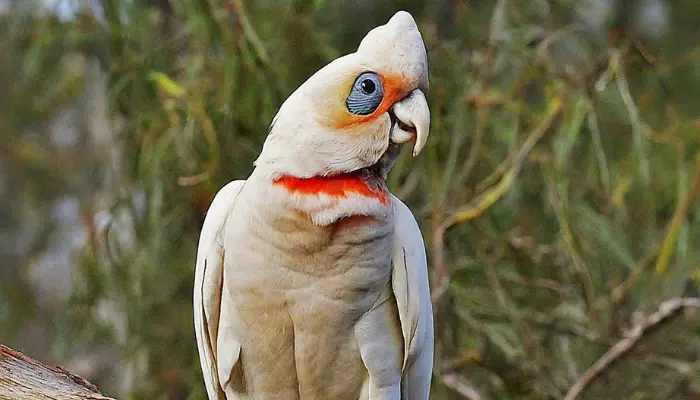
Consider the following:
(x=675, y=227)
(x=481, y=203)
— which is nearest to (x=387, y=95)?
(x=481, y=203)

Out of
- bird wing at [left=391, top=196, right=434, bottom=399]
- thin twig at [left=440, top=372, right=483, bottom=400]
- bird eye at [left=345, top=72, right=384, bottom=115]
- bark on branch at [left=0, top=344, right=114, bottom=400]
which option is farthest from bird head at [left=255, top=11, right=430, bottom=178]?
thin twig at [left=440, top=372, right=483, bottom=400]

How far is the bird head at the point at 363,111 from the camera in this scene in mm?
1127

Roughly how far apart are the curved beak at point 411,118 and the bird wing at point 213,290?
0.90 ft

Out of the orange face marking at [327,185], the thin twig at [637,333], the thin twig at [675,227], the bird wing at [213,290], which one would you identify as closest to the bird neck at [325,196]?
the orange face marking at [327,185]

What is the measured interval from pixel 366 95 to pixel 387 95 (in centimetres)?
3

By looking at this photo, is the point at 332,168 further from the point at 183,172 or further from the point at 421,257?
the point at 183,172

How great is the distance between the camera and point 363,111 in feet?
3.70

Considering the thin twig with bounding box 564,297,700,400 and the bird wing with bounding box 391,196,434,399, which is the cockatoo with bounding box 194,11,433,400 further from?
the thin twig with bounding box 564,297,700,400

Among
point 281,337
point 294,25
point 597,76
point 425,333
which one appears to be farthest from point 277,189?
point 597,76

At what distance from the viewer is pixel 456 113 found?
6.35ft

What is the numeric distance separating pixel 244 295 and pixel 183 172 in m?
0.89

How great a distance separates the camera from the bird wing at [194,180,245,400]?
1.25 m

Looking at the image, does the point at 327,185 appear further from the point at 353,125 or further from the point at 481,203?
the point at 481,203

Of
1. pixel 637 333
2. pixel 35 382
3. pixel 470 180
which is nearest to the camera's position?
pixel 35 382
